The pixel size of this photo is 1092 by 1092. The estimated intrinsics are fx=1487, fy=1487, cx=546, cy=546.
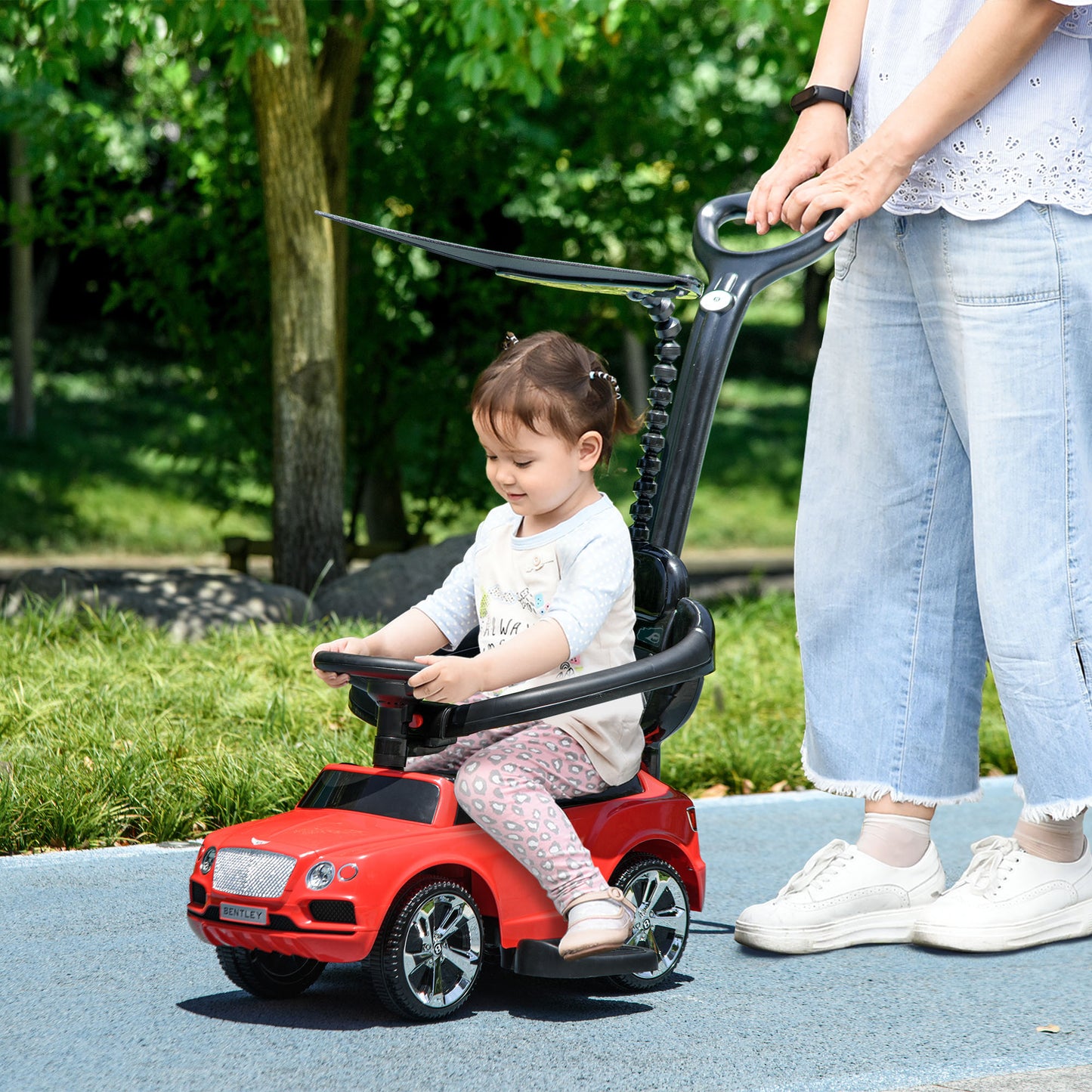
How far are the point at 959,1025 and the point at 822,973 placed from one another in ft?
1.13

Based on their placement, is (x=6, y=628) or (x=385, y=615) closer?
(x=6, y=628)

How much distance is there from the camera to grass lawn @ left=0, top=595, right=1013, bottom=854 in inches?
150

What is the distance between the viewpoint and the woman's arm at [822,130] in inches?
117

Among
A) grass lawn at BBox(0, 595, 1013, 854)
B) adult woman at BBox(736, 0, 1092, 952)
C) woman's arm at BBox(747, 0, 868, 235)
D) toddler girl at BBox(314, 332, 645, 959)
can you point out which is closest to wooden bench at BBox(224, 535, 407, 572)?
grass lawn at BBox(0, 595, 1013, 854)

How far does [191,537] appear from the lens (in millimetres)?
14695

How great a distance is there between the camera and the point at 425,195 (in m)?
9.27

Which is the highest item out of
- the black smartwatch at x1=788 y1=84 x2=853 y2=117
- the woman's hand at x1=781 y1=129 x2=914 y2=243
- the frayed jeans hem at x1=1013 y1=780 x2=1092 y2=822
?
the black smartwatch at x1=788 y1=84 x2=853 y2=117

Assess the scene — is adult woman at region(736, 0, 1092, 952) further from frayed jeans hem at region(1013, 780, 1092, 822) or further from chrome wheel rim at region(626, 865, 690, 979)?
chrome wheel rim at region(626, 865, 690, 979)

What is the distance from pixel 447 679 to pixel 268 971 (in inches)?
26.5

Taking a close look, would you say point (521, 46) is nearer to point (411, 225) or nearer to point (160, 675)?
point (411, 225)

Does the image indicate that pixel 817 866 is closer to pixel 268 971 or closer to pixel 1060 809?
pixel 1060 809

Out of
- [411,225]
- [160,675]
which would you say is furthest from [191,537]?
[160,675]

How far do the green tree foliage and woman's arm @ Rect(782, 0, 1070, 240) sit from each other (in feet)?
19.1

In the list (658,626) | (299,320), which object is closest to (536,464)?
(658,626)
